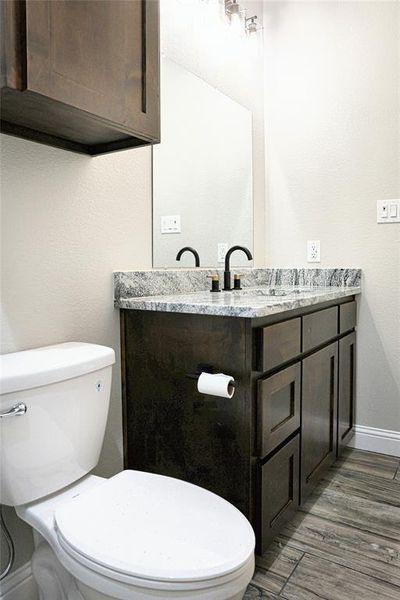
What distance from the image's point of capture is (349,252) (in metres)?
2.37

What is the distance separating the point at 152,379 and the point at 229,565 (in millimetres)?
722

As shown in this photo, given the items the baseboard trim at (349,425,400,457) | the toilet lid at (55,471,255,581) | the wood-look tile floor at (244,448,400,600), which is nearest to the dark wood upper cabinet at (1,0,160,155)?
the toilet lid at (55,471,255,581)

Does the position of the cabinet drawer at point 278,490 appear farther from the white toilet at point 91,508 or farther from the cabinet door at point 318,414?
the white toilet at point 91,508

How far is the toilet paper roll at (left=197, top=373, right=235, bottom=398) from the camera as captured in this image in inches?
48.6

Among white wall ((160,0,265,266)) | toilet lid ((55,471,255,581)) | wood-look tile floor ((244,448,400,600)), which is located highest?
white wall ((160,0,265,266))

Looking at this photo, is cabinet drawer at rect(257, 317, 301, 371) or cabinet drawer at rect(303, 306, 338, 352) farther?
cabinet drawer at rect(303, 306, 338, 352)

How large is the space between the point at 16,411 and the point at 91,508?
280 millimetres

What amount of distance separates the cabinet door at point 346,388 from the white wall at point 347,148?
0.08 metres

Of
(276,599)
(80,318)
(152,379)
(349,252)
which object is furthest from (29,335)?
(349,252)

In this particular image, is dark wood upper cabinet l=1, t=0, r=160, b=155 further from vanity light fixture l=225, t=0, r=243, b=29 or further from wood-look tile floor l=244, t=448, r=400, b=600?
wood-look tile floor l=244, t=448, r=400, b=600

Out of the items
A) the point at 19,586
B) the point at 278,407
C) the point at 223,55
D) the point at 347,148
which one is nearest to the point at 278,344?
the point at 278,407

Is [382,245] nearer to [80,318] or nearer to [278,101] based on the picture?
[278,101]

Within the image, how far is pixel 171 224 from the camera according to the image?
1.82 m

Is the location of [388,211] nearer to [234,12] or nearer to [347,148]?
[347,148]
